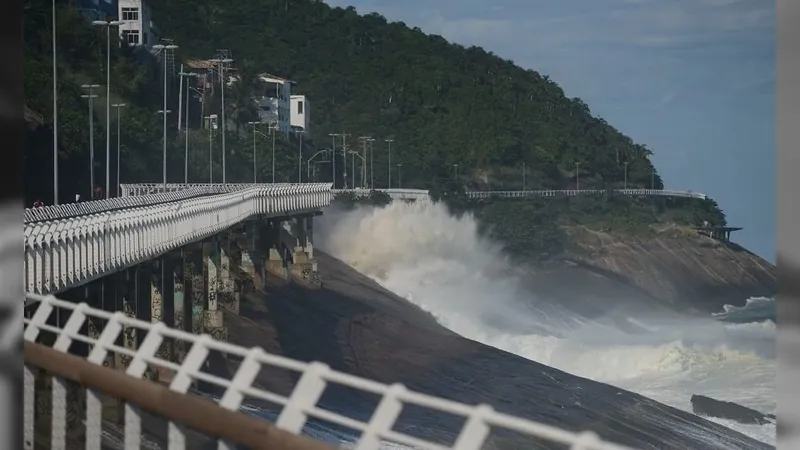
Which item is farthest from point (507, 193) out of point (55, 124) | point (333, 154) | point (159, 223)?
point (55, 124)

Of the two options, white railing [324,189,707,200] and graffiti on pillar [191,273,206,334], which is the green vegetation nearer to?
white railing [324,189,707,200]

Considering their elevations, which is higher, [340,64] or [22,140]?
[340,64]

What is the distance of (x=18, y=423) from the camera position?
3.90 metres

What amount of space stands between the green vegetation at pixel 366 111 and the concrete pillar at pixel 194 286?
29cm

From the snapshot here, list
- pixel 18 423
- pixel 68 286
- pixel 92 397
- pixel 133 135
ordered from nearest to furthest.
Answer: pixel 92 397 < pixel 18 423 < pixel 68 286 < pixel 133 135

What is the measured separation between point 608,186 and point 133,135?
178cm

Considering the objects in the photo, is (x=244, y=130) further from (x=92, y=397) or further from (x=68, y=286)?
(x=92, y=397)

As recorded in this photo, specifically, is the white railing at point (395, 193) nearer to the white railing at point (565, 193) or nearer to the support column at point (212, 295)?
the white railing at point (565, 193)

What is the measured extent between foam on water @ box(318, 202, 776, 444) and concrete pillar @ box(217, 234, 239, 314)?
0.35m

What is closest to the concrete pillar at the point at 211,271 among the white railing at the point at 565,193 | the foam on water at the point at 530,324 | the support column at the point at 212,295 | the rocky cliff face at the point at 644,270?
the support column at the point at 212,295

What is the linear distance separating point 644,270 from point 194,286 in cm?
165

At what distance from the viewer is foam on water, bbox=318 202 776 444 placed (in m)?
3.88

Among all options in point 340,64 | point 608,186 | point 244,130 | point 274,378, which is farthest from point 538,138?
point 274,378

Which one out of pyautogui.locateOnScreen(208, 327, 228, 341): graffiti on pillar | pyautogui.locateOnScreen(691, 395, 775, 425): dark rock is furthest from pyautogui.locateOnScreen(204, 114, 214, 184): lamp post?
pyautogui.locateOnScreen(691, 395, 775, 425): dark rock
